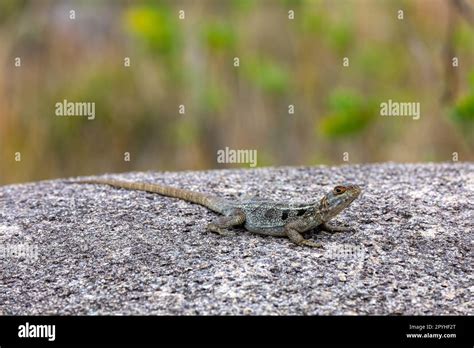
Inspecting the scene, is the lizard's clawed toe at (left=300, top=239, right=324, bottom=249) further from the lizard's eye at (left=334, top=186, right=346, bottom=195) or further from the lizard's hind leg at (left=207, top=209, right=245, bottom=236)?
the lizard's hind leg at (left=207, top=209, right=245, bottom=236)

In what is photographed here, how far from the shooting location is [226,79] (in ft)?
46.9

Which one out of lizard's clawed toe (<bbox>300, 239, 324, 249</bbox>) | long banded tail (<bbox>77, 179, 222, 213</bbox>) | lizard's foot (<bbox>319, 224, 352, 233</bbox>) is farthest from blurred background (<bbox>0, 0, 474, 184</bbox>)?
lizard's clawed toe (<bbox>300, 239, 324, 249</bbox>)

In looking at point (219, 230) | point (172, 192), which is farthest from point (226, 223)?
point (172, 192)

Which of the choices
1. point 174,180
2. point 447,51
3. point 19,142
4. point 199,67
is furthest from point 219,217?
point 199,67

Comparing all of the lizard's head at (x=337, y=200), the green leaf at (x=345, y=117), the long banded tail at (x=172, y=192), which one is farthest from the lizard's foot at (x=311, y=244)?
the green leaf at (x=345, y=117)

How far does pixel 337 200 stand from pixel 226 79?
27.8 feet

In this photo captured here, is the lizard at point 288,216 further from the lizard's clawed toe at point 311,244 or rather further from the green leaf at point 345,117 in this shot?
the green leaf at point 345,117

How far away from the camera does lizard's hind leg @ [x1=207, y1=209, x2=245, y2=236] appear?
20.2 ft

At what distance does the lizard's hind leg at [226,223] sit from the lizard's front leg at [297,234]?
0.40 m

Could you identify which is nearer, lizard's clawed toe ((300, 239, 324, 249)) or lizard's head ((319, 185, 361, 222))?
lizard's clawed toe ((300, 239, 324, 249))

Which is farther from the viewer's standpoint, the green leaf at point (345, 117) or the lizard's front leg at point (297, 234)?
the green leaf at point (345, 117)

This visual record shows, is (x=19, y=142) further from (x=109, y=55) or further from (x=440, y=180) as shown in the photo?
(x=440, y=180)

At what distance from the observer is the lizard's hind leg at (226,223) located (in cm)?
616

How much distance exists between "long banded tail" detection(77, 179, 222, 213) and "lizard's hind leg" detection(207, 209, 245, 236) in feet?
1.05
